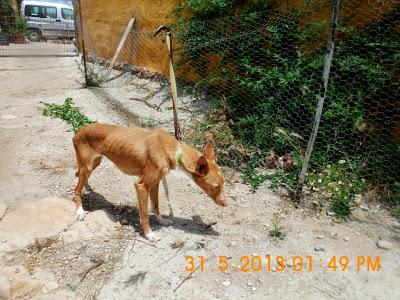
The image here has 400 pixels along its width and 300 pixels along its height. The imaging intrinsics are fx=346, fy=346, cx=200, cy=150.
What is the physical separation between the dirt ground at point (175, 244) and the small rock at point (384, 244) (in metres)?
0.01

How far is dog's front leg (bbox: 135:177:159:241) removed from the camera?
11.7ft

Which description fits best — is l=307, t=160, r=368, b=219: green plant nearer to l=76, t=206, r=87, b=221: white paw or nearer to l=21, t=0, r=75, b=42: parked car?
l=76, t=206, r=87, b=221: white paw

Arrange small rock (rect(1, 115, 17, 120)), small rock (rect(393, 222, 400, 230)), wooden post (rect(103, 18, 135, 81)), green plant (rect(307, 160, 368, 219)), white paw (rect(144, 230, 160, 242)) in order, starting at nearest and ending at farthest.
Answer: white paw (rect(144, 230, 160, 242)) → small rock (rect(393, 222, 400, 230)) → green plant (rect(307, 160, 368, 219)) → small rock (rect(1, 115, 17, 120)) → wooden post (rect(103, 18, 135, 81))

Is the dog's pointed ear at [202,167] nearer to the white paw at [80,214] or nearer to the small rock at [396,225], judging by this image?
the white paw at [80,214]

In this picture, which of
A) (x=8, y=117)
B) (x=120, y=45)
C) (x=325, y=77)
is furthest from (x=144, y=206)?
(x=120, y=45)

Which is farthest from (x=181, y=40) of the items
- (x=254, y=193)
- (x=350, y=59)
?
(x=254, y=193)

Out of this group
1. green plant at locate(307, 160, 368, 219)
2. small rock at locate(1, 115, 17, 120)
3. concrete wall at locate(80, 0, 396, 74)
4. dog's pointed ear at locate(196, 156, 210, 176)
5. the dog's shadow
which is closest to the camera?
dog's pointed ear at locate(196, 156, 210, 176)

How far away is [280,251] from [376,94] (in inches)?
109

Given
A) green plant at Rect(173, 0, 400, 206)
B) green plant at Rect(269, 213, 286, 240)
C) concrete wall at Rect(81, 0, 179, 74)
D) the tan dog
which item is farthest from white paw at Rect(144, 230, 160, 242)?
concrete wall at Rect(81, 0, 179, 74)

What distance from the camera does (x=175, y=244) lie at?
12.1 ft

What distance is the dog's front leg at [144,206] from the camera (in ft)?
11.7

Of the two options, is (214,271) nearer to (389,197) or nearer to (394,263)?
(394,263)

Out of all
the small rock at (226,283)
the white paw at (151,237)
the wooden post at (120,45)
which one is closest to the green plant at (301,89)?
the white paw at (151,237)
